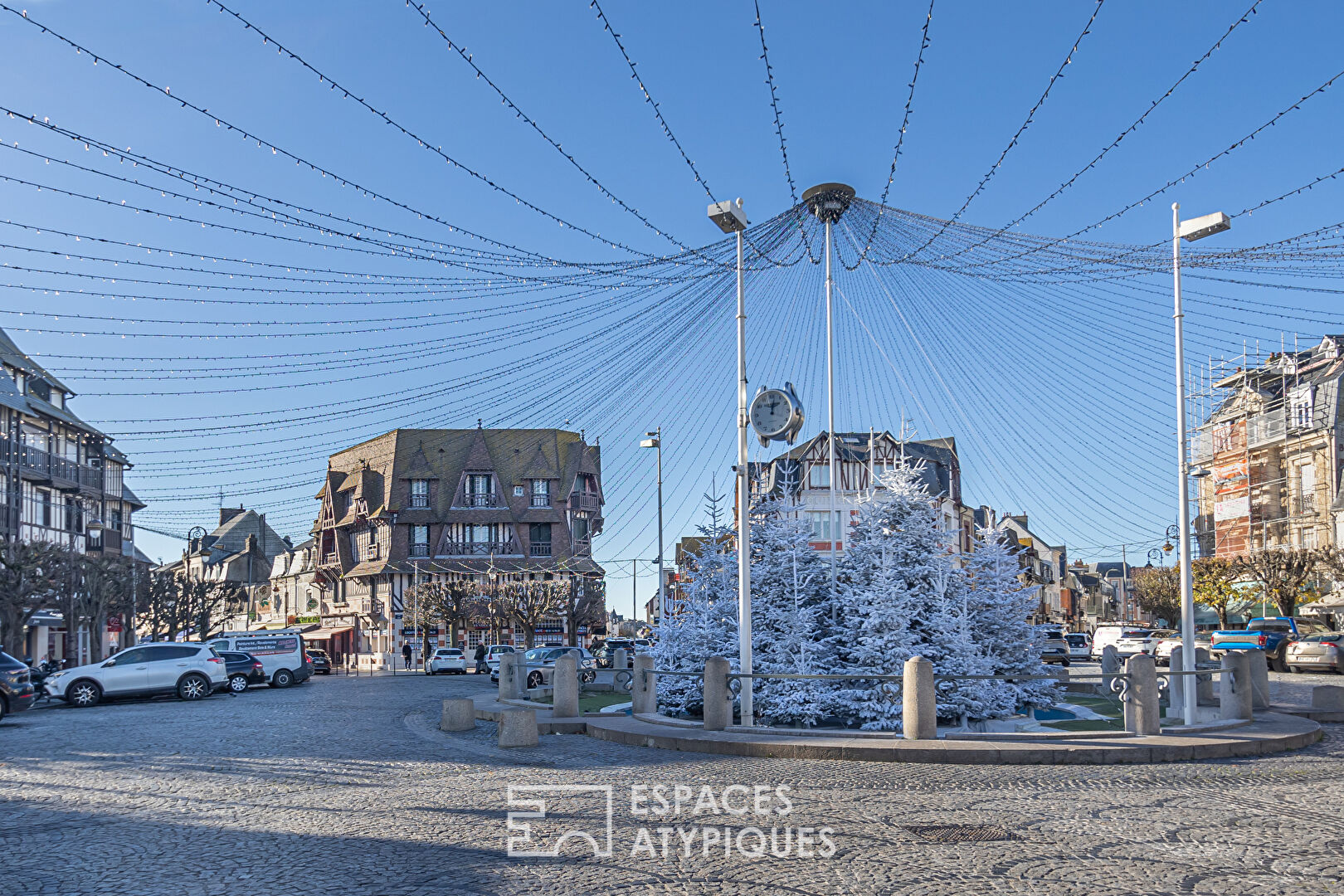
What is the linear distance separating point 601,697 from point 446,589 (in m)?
35.0

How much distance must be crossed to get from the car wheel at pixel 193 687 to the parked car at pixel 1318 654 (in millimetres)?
32732

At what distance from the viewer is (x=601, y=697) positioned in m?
26.8

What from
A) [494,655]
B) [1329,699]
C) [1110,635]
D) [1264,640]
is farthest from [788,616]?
[1110,635]

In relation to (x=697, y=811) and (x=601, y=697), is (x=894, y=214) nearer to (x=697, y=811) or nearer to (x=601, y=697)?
(x=697, y=811)

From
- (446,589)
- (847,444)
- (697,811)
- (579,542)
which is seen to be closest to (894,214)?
(697,811)

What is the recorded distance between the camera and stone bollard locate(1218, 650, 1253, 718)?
1745 centimetres

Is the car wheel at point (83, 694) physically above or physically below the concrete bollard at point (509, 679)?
below

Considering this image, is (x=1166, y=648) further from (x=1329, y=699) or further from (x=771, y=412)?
(x=771, y=412)

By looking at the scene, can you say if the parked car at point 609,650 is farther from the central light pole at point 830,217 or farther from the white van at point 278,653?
the central light pole at point 830,217

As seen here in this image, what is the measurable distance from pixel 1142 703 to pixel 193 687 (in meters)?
24.9

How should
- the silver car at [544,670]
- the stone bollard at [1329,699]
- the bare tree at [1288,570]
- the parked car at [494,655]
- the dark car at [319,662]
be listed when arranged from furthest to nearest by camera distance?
the dark car at [319,662]
the bare tree at [1288,570]
the parked car at [494,655]
the silver car at [544,670]
the stone bollard at [1329,699]

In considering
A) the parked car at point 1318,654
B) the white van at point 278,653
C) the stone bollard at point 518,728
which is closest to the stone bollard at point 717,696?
the stone bollard at point 518,728

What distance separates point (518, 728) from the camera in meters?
16.2

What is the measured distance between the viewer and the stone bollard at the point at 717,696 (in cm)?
1698
